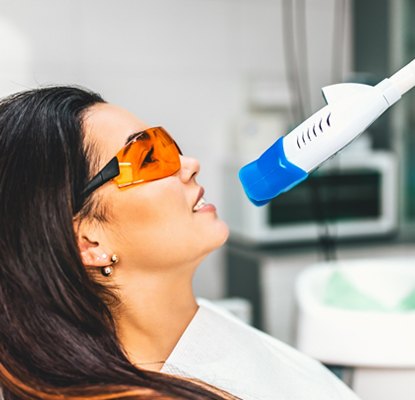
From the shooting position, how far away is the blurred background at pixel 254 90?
2412 millimetres

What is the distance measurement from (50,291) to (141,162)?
242mm

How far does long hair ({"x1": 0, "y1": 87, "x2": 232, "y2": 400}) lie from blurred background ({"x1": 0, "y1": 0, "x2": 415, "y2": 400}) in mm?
1229

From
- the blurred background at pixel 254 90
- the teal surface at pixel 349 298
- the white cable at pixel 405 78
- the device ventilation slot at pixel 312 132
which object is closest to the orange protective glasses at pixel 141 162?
the device ventilation slot at pixel 312 132

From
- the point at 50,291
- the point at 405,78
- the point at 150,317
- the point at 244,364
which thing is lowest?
the point at 244,364

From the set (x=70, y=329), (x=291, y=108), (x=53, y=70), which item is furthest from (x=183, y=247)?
(x=291, y=108)

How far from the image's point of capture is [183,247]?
3.53 ft

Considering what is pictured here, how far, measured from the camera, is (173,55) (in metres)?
2.62

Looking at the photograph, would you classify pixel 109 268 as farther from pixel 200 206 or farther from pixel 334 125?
pixel 334 125

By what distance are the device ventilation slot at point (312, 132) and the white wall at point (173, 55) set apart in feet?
5.12

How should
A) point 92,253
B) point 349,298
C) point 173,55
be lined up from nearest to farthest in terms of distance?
point 92,253, point 349,298, point 173,55

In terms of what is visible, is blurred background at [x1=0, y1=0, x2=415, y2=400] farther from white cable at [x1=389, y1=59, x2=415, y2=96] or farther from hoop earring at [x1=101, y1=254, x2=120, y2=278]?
white cable at [x1=389, y1=59, x2=415, y2=96]

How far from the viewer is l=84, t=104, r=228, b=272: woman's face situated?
41.4 inches

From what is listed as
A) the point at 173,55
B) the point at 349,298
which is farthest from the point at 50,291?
the point at 173,55

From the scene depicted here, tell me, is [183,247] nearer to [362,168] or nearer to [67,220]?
[67,220]
